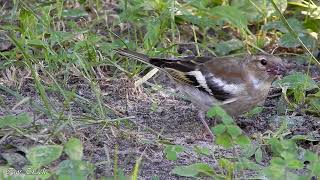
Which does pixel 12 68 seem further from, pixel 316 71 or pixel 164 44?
pixel 316 71

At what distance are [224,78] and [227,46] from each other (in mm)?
1257

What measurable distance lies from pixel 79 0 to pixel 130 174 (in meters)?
3.02

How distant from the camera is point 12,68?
678cm

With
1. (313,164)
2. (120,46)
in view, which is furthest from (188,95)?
(313,164)

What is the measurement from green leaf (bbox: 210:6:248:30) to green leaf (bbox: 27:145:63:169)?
302 cm

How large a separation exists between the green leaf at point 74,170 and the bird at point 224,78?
1.95m

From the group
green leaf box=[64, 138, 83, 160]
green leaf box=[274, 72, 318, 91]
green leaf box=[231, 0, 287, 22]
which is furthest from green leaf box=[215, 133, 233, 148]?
green leaf box=[231, 0, 287, 22]

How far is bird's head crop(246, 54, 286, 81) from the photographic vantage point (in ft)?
21.6

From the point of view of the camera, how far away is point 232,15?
290 inches

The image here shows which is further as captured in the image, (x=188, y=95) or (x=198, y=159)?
(x=188, y=95)

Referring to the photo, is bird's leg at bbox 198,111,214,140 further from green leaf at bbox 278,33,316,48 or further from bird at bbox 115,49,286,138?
green leaf at bbox 278,33,316,48

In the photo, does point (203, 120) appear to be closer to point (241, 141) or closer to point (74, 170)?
point (241, 141)

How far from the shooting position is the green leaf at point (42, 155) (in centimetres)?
462

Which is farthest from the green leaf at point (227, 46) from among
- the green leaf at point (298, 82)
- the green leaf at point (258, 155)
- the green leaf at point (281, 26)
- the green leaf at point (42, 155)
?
the green leaf at point (42, 155)
